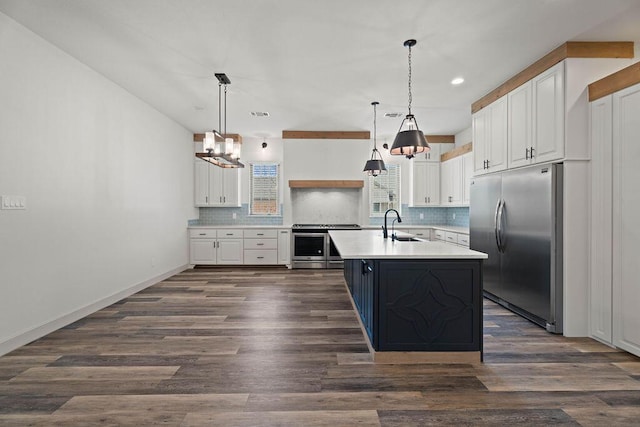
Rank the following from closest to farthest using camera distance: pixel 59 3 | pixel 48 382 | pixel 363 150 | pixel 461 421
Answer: pixel 461 421 → pixel 48 382 → pixel 59 3 → pixel 363 150

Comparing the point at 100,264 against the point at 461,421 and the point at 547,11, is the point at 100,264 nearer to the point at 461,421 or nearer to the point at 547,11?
the point at 461,421

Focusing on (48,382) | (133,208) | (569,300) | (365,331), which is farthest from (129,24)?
(569,300)

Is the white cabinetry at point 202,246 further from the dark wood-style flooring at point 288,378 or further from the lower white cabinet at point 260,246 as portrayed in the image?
the dark wood-style flooring at point 288,378

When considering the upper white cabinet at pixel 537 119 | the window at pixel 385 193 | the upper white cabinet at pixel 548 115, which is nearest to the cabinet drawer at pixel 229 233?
the window at pixel 385 193

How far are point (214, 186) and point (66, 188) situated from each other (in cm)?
344

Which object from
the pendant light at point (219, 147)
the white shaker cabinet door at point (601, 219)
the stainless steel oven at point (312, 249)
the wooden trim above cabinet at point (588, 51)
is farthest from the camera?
the stainless steel oven at point (312, 249)

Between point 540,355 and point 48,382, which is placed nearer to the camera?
point 48,382

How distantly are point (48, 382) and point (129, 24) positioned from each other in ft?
9.34

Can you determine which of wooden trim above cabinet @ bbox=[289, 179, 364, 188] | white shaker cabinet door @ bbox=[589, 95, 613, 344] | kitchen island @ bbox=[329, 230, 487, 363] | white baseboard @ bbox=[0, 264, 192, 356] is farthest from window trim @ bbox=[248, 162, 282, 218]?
white shaker cabinet door @ bbox=[589, 95, 613, 344]

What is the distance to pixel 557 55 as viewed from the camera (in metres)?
3.04

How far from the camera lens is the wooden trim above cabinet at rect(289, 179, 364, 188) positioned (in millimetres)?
6363

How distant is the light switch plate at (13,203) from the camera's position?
8.50ft

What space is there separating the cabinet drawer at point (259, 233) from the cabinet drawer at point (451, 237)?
3.20 meters

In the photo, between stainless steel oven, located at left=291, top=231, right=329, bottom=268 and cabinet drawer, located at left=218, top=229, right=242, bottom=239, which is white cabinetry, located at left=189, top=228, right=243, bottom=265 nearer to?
cabinet drawer, located at left=218, top=229, right=242, bottom=239
